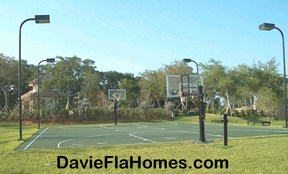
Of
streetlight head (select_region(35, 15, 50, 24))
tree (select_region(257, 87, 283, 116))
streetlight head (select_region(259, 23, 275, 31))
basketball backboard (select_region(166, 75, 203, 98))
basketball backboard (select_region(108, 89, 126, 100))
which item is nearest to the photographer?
streetlight head (select_region(35, 15, 50, 24))

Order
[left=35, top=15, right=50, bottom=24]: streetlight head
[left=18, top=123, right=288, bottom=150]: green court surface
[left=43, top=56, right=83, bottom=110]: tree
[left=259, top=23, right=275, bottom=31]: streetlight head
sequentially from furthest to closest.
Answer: [left=43, top=56, right=83, bottom=110]: tree < [left=259, top=23, right=275, bottom=31]: streetlight head < [left=35, top=15, right=50, bottom=24]: streetlight head < [left=18, top=123, right=288, bottom=150]: green court surface

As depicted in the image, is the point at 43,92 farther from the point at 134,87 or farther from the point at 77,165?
the point at 77,165

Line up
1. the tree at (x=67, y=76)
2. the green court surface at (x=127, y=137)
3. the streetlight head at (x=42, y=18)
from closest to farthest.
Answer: the green court surface at (x=127, y=137), the streetlight head at (x=42, y=18), the tree at (x=67, y=76)

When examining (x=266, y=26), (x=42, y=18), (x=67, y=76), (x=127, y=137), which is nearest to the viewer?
(x=42, y=18)

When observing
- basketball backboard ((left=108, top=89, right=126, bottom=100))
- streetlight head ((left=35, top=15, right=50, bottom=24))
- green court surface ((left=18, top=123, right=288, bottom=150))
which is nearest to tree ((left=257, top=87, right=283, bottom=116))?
basketball backboard ((left=108, top=89, right=126, bottom=100))

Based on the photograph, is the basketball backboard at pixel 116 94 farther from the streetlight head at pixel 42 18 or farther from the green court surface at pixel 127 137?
the streetlight head at pixel 42 18

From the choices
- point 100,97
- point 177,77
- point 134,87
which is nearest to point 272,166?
point 177,77

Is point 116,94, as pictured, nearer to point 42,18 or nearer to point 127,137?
point 127,137

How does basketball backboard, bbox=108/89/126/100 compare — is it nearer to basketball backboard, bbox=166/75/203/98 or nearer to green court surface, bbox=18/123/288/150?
green court surface, bbox=18/123/288/150

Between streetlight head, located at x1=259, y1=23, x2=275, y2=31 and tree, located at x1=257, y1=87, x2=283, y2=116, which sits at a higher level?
streetlight head, located at x1=259, y1=23, x2=275, y2=31

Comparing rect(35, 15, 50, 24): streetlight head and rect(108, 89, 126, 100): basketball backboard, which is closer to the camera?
rect(35, 15, 50, 24): streetlight head

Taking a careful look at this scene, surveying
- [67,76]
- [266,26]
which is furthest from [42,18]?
[67,76]

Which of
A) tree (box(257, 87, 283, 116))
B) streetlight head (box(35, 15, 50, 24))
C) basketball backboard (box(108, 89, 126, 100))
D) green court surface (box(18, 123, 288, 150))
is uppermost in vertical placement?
streetlight head (box(35, 15, 50, 24))

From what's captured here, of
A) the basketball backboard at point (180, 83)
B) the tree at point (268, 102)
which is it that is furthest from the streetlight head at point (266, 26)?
the tree at point (268, 102)
